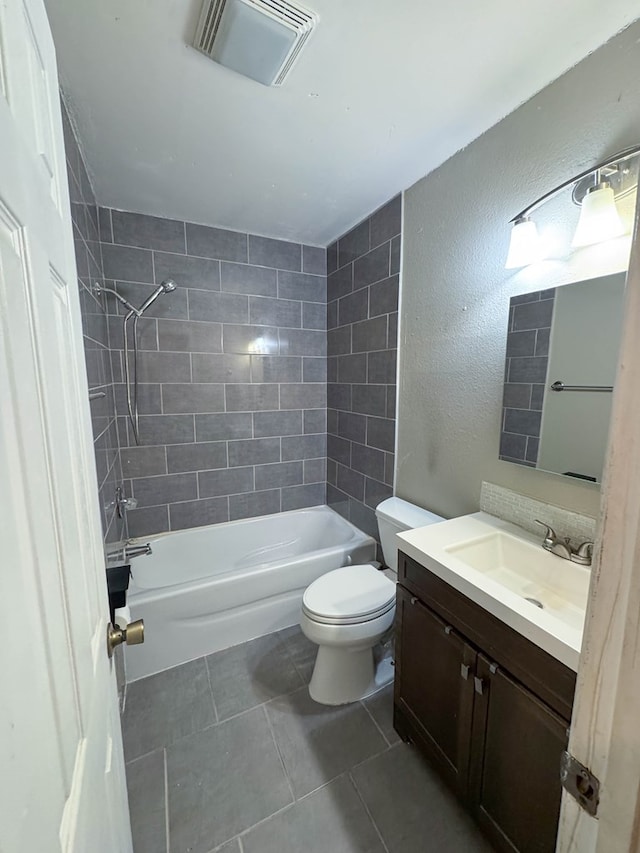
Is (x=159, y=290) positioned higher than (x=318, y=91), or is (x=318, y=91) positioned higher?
(x=318, y=91)

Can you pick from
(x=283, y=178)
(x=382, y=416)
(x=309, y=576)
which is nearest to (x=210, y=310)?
(x=283, y=178)

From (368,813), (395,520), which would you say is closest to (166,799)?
(368,813)

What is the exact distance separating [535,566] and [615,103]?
1498mm

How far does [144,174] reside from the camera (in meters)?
1.73

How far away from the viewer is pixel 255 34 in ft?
3.34

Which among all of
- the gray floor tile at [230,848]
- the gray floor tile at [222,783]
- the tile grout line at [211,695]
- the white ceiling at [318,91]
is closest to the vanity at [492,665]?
the gray floor tile at [222,783]

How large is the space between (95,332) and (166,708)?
5.88ft

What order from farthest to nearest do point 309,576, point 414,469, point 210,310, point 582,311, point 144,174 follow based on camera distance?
1. point 210,310
2. point 309,576
3. point 414,469
4. point 144,174
5. point 582,311

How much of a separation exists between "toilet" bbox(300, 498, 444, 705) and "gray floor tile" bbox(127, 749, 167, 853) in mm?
666

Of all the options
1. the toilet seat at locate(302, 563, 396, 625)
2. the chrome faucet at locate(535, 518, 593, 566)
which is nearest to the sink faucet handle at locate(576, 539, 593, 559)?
the chrome faucet at locate(535, 518, 593, 566)

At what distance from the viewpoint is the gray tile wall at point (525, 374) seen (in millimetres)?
1308

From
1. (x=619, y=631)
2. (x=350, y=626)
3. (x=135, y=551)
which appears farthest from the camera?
(x=135, y=551)

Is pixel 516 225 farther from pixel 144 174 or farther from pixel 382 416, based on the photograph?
pixel 144 174

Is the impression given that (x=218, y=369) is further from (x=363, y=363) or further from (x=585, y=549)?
(x=585, y=549)
